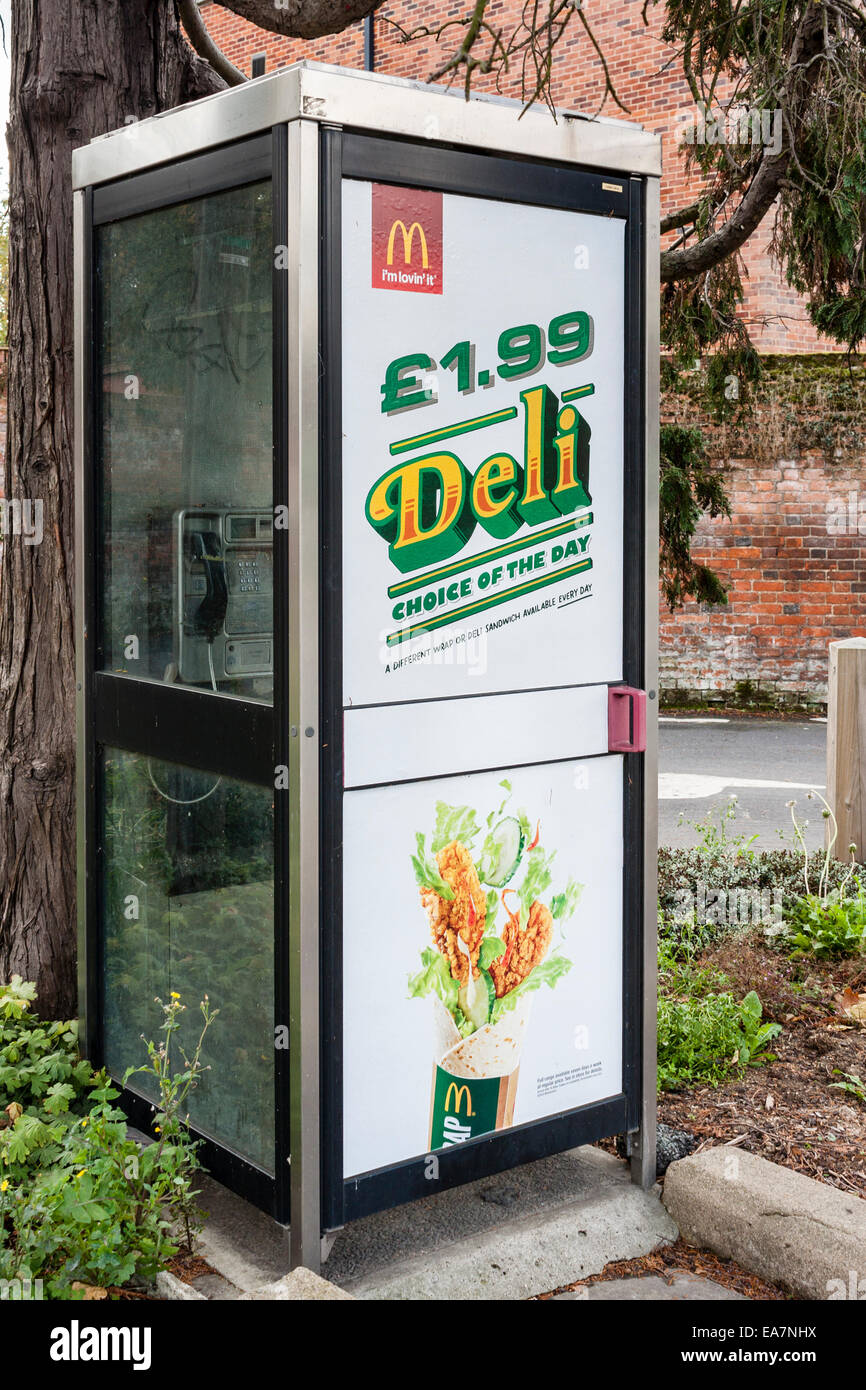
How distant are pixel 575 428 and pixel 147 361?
1111 millimetres

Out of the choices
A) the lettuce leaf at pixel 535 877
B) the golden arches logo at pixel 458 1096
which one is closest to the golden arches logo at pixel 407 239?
the lettuce leaf at pixel 535 877

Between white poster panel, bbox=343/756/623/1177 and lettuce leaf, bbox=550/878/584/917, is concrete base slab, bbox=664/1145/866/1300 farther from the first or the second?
lettuce leaf, bbox=550/878/584/917

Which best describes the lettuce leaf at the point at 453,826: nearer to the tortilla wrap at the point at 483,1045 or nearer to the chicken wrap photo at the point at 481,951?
Result: the chicken wrap photo at the point at 481,951

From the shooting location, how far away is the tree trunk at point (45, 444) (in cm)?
400

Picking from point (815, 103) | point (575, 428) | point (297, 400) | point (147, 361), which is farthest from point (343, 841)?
point (815, 103)

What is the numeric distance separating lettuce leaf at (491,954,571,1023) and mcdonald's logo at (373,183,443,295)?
5.30ft

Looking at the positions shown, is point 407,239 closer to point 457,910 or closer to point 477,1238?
point 457,910

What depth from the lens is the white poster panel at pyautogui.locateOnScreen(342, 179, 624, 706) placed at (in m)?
2.91

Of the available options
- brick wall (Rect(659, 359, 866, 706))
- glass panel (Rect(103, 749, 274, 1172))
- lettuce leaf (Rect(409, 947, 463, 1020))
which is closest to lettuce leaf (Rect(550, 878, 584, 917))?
lettuce leaf (Rect(409, 947, 463, 1020))

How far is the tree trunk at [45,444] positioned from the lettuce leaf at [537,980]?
1.52 meters

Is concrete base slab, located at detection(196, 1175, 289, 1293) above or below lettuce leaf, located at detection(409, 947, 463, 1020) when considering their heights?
below

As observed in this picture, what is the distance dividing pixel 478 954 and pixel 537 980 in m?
0.20

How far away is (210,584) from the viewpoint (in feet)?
11.0
